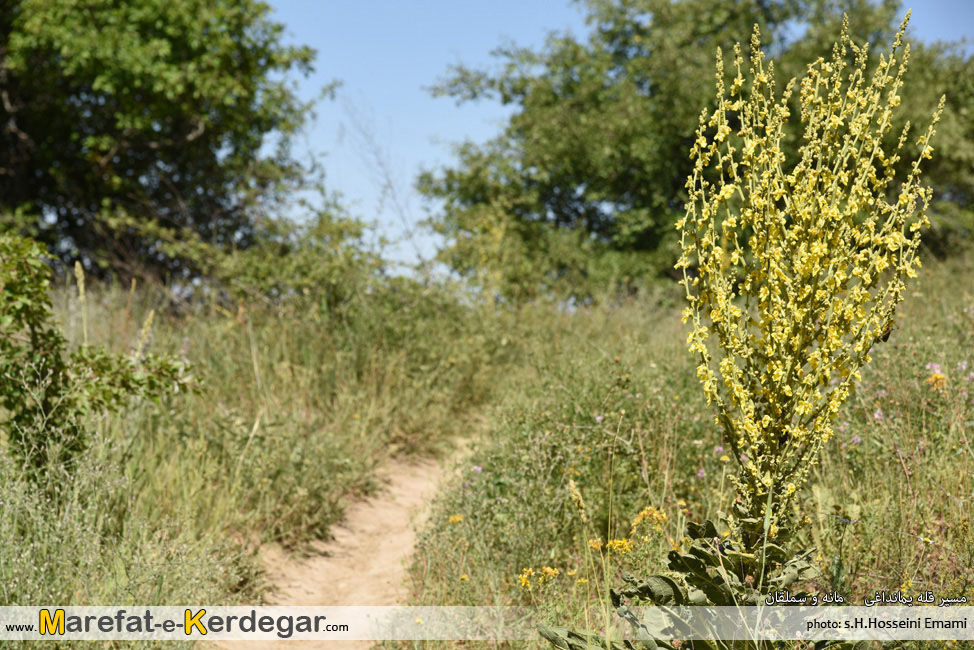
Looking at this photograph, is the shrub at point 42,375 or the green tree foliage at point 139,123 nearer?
the shrub at point 42,375

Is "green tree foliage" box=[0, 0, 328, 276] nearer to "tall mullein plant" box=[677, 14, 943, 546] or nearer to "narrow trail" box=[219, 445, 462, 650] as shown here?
"narrow trail" box=[219, 445, 462, 650]

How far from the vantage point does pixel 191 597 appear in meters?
3.67

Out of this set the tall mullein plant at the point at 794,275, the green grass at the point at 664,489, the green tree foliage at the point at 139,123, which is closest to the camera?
the tall mullein plant at the point at 794,275

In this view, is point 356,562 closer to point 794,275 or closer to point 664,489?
point 664,489

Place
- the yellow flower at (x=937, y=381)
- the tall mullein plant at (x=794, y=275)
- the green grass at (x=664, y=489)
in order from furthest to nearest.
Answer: the yellow flower at (x=937, y=381), the green grass at (x=664, y=489), the tall mullein plant at (x=794, y=275)

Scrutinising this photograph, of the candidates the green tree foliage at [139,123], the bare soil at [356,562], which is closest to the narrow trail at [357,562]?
the bare soil at [356,562]

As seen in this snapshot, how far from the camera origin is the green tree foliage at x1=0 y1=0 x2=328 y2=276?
1117cm

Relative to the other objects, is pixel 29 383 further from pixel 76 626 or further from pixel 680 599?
pixel 680 599

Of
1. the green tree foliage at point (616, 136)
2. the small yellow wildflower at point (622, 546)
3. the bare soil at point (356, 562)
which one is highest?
the green tree foliage at point (616, 136)

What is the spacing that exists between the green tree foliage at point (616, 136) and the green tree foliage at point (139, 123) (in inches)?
141

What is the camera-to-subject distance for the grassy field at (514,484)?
11.3 feet

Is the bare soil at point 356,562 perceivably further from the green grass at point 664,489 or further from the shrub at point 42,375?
the shrub at point 42,375

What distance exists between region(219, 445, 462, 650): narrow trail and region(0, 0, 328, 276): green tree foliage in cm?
612

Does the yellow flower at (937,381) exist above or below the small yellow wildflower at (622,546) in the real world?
above
